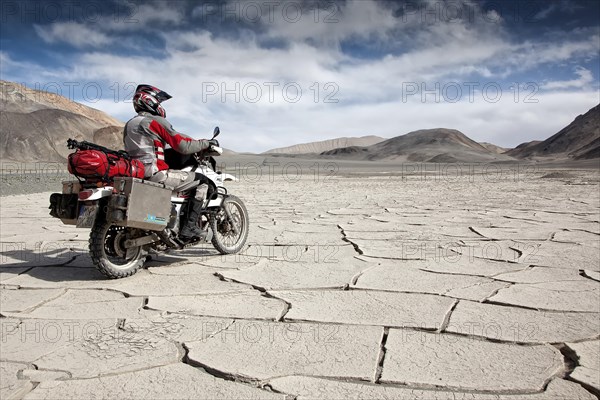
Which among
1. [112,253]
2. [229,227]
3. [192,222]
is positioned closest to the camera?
[112,253]

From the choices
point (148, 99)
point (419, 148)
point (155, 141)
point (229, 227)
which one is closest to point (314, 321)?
point (155, 141)

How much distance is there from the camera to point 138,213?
4230mm

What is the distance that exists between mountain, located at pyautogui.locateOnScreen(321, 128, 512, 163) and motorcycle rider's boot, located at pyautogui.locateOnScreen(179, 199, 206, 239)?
96.6 metres

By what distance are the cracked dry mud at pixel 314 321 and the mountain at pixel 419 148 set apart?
315ft

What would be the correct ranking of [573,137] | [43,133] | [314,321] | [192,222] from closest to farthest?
1. [314,321]
2. [192,222]
3. [43,133]
4. [573,137]

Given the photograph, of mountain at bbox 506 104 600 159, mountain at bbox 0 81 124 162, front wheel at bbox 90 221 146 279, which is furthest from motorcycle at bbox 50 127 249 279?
mountain at bbox 506 104 600 159

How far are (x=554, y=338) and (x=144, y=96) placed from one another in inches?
145

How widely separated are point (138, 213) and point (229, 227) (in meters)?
1.51

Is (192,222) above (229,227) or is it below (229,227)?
above

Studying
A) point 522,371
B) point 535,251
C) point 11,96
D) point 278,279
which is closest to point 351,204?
point 535,251

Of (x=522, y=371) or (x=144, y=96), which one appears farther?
(x=144, y=96)

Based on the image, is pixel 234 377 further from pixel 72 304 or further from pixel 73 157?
pixel 73 157

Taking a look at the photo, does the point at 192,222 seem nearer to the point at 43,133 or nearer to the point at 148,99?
the point at 148,99

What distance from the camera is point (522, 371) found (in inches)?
104
